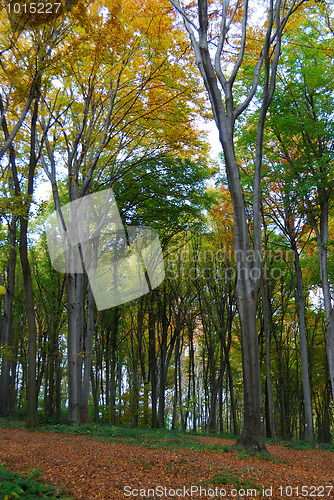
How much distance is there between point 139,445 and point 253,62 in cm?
944

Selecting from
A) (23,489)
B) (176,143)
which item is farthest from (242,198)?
(23,489)

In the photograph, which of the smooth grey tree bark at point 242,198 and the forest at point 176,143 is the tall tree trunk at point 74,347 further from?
the smooth grey tree bark at point 242,198

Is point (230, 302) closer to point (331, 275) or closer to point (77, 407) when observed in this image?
point (331, 275)

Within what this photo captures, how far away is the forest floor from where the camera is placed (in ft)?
11.7

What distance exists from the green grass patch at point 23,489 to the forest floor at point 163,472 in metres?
0.20

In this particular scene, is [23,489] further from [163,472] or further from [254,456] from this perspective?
[254,456]

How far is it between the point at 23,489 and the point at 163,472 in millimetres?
1764

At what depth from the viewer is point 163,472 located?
14.0 ft

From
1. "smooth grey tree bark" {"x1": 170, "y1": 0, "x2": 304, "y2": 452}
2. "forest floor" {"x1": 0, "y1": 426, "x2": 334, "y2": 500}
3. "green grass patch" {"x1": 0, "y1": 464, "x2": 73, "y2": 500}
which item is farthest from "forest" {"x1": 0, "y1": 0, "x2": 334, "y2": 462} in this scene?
A: "green grass patch" {"x1": 0, "y1": 464, "x2": 73, "y2": 500}

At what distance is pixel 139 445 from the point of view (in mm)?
6660

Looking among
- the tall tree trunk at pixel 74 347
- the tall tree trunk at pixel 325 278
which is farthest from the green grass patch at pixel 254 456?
the tall tree trunk at pixel 74 347

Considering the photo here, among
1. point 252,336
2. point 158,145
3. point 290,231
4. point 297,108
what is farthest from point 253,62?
point 252,336

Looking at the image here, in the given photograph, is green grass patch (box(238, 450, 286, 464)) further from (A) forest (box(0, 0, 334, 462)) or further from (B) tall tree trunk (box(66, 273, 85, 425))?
(B) tall tree trunk (box(66, 273, 85, 425))

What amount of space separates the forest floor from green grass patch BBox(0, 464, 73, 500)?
0.66 ft
